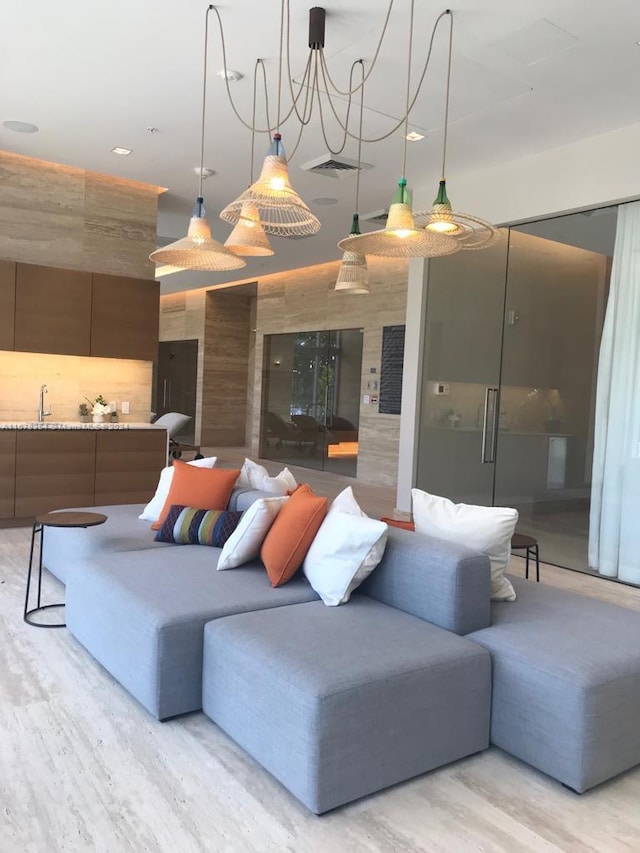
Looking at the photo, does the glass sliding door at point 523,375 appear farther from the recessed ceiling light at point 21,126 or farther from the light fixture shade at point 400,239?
the recessed ceiling light at point 21,126

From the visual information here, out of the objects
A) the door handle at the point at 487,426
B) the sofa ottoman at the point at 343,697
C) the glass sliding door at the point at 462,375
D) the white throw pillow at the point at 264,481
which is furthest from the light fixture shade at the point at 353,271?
the sofa ottoman at the point at 343,697

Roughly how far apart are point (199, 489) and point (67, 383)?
123 inches

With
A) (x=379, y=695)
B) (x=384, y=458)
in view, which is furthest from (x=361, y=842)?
(x=384, y=458)

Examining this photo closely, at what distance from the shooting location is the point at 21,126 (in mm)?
5305

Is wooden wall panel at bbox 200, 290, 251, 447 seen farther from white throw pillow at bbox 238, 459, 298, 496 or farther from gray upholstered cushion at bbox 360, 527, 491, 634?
gray upholstered cushion at bbox 360, 527, 491, 634

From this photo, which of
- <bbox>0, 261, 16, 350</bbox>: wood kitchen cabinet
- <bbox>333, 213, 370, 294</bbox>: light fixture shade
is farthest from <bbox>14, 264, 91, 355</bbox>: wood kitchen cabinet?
<bbox>333, 213, 370, 294</bbox>: light fixture shade

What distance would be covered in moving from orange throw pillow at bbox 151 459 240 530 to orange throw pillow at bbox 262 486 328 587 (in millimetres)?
951

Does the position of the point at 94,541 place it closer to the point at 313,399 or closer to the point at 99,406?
the point at 99,406

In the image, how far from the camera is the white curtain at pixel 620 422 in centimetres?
492

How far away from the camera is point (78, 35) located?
392 centimetres

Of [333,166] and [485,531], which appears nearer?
[485,531]

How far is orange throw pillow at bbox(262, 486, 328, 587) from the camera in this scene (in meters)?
3.05

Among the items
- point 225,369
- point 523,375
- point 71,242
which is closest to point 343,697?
point 523,375

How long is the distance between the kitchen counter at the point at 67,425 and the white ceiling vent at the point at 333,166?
9.02 feet
